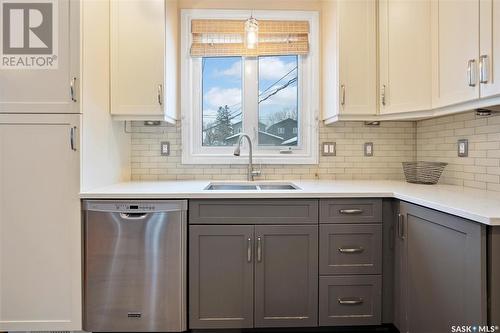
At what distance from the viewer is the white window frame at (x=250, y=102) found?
2529mm

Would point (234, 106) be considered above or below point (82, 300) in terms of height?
above

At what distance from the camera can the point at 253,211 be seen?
6.06 feet

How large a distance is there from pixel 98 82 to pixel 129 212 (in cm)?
89

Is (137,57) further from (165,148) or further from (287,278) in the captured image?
(287,278)

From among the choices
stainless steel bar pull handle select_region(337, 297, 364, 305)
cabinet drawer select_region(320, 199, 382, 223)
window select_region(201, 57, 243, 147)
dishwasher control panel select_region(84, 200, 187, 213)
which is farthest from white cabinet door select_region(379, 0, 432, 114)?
dishwasher control panel select_region(84, 200, 187, 213)

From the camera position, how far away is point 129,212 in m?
1.79

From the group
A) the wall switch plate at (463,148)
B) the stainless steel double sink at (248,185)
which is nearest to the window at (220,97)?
the stainless steel double sink at (248,185)

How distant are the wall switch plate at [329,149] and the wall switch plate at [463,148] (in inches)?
33.5

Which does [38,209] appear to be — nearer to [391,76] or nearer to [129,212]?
[129,212]

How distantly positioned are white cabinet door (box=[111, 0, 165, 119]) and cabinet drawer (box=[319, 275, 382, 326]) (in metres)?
1.62

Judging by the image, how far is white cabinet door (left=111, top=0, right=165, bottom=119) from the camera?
2.17 meters

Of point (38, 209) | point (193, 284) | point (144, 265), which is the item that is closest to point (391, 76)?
point (193, 284)

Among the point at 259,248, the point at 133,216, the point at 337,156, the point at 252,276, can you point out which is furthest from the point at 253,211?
the point at 337,156

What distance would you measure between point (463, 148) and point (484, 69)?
28.2 inches
